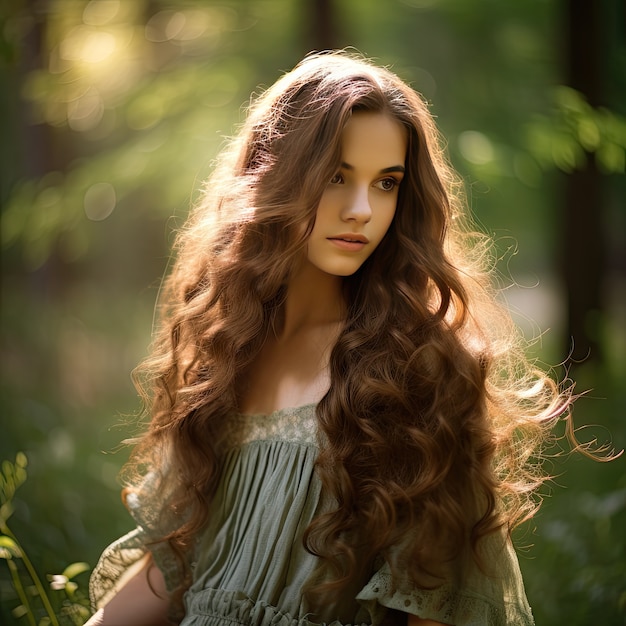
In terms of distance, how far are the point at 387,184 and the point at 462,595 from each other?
891 mm

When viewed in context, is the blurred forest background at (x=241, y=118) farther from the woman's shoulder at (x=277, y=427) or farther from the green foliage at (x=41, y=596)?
the woman's shoulder at (x=277, y=427)

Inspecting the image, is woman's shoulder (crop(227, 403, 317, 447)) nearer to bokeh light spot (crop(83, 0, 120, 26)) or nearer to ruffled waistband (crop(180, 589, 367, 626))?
ruffled waistband (crop(180, 589, 367, 626))

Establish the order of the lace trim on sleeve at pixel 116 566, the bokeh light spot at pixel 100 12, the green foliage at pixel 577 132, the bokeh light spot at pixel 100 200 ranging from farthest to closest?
the bokeh light spot at pixel 100 12
the bokeh light spot at pixel 100 200
the green foliage at pixel 577 132
the lace trim on sleeve at pixel 116 566

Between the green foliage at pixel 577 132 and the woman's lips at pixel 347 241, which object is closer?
the woman's lips at pixel 347 241

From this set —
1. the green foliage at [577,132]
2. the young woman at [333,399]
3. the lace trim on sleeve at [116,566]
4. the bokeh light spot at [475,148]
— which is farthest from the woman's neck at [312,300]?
the bokeh light spot at [475,148]

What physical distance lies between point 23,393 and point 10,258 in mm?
2465

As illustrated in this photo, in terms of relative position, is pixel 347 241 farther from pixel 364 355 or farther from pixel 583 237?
pixel 583 237

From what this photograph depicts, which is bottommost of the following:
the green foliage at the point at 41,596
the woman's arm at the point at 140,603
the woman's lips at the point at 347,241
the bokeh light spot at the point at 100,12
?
the green foliage at the point at 41,596

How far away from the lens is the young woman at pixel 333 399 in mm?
1610

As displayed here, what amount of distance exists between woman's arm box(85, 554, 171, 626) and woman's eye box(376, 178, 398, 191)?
111 centimetres

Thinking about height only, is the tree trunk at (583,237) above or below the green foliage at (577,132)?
below

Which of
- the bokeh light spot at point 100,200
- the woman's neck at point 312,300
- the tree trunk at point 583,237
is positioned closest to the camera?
the woman's neck at point 312,300

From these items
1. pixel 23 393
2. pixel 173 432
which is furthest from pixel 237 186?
pixel 23 393

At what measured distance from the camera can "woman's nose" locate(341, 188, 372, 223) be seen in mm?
1691
